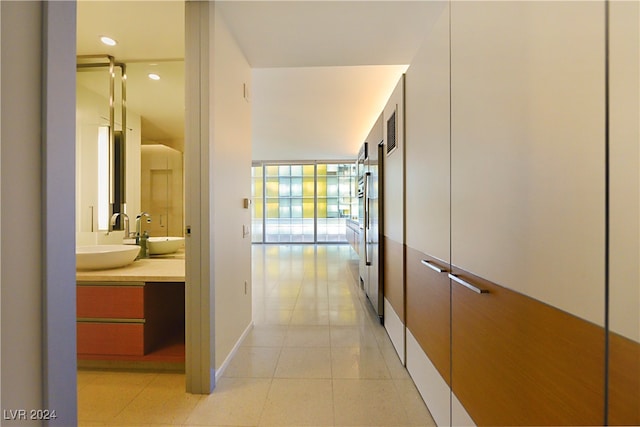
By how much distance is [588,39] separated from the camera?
64cm

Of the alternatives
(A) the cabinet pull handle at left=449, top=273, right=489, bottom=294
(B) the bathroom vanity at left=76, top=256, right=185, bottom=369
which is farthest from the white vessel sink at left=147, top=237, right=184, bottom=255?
(A) the cabinet pull handle at left=449, top=273, right=489, bottom=294

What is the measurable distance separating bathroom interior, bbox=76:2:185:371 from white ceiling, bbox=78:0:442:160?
0.07 ft

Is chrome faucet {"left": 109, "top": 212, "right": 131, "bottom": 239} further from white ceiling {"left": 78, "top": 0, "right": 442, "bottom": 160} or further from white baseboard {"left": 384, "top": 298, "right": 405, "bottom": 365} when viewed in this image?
white baseboard {"left": 384, "top": 298, "right": 405, "bottom": 365}

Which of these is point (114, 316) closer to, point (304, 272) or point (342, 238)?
point (304, 272)

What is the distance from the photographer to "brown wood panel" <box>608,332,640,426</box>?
0.54m

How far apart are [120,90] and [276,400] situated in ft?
10.2

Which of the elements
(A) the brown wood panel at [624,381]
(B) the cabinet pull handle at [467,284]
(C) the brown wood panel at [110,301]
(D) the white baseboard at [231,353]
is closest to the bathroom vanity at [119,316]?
(C) the brown wood panel at [110,301]

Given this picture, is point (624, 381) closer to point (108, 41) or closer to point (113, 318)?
point (113, 318)

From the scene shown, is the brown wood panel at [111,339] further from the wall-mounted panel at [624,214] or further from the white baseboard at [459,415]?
the wall-mounted panel at [624,214]

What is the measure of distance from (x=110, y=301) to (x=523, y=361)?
2.50 metres

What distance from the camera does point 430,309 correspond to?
1.57 meters

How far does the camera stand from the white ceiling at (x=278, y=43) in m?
1.90

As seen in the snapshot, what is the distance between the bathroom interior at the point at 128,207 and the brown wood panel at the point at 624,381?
2.15 m

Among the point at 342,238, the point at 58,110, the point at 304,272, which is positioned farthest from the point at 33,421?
the point at 342,238
